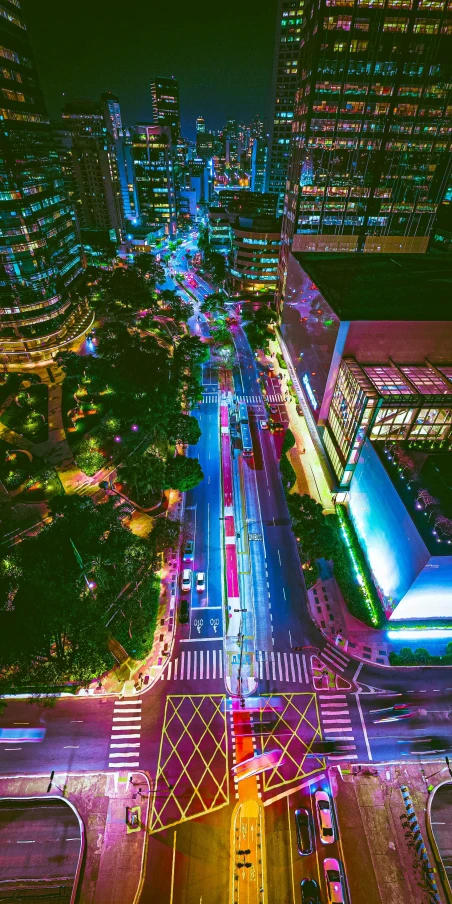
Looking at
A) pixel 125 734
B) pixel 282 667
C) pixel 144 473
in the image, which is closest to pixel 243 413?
pixel 144 473

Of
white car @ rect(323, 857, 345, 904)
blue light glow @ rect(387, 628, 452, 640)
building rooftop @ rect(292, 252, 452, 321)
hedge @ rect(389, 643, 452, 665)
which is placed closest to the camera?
white car @ rect(323, 857, 345, 904)

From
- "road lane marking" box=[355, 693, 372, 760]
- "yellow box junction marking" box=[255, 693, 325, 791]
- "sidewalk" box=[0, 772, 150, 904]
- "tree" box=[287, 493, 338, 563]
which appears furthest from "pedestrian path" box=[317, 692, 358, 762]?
"sidewalk" box=[0, 772, 150, 904]

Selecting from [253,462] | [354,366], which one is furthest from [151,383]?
[354,366]

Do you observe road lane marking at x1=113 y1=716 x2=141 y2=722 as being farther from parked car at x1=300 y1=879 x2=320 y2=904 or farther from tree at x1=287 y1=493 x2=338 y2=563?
tree at x1=287 y1=493 x2=338 y2=563

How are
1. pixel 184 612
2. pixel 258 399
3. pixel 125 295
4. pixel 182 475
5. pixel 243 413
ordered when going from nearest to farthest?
pixel 184 612 < pixel 182 475 < pixel 243 413 < pixel 258 399 < pixel 125 295

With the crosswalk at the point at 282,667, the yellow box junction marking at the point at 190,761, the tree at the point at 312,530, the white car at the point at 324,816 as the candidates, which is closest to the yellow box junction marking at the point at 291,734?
the crosswalk at the point at 282,667

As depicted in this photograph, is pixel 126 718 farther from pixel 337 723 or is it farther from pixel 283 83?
pixel 283 83

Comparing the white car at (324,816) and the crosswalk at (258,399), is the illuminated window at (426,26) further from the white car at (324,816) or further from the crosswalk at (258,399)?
the white car at (324,816)
